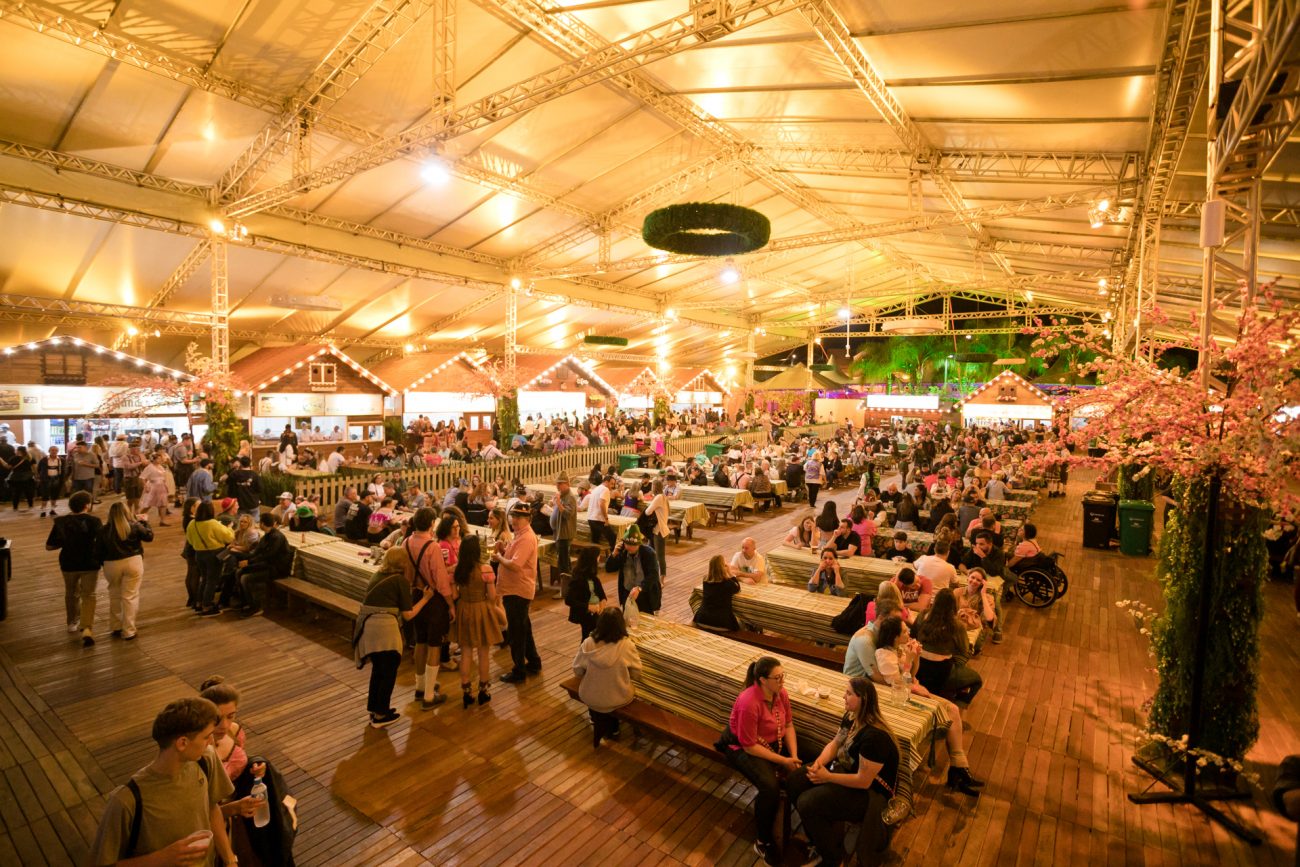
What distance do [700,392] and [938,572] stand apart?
2576 cm

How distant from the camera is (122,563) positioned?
5.47m

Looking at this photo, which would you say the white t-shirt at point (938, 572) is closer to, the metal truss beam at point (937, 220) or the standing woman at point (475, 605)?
the standing woman at point (475, 605)

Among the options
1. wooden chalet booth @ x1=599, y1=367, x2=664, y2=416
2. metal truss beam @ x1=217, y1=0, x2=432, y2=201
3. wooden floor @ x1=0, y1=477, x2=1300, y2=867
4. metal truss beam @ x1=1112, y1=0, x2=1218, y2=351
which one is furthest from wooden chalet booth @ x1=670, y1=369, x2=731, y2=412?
wooden floor @ x1=0, y1=477, x2=1300, y2=867

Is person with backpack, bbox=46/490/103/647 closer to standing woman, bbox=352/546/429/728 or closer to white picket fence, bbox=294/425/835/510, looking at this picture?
standing woman, bbox=352/546/429/728

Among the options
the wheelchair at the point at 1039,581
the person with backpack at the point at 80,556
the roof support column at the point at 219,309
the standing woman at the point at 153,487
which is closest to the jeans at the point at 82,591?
the person with backpack at the point at 80,556

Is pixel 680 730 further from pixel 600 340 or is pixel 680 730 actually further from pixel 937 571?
pixel 600 340

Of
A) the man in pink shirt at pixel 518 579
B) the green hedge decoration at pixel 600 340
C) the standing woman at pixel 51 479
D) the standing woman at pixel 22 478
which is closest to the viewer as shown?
the man in pink shirt at pixel 518 579

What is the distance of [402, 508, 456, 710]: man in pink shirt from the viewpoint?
14.3 ft

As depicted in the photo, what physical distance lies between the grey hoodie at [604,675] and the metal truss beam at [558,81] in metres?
5.01

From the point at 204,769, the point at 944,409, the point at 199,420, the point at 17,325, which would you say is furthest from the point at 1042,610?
the point at 944,409

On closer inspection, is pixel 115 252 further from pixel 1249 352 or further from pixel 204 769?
pixel 1249 352

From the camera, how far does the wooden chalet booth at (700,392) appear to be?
29.2m

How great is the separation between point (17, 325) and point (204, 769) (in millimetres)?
16671

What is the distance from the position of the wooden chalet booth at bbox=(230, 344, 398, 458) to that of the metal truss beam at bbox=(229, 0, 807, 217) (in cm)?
748
